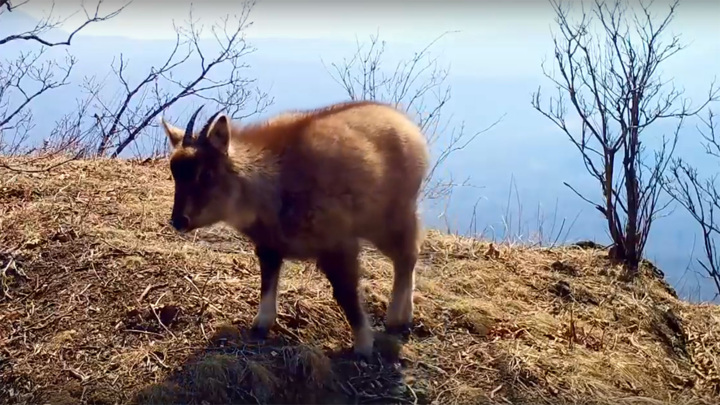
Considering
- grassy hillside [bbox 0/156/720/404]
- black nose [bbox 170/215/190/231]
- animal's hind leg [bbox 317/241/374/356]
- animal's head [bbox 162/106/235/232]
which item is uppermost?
animal's head [bbox 162/106/235/232]

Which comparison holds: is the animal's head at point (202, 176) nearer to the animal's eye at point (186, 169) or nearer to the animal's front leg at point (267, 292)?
the animal's eye at point (186, 169)

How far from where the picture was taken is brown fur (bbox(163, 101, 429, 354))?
4.32 meters

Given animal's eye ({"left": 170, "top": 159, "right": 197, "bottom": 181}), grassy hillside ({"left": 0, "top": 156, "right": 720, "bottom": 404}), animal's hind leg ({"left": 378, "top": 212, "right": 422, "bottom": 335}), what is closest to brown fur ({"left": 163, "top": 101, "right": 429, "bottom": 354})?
animal's eye ({"left": 170, "top": 159, "right": 197, "bottom": 181})

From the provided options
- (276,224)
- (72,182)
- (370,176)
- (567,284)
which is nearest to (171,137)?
(276,224)

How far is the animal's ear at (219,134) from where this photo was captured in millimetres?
4316

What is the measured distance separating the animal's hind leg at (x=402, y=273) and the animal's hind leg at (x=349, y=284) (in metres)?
0.41

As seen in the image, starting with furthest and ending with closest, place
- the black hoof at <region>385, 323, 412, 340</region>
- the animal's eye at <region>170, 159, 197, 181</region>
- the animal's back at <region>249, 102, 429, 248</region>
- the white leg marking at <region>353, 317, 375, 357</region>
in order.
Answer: the black hoof at <region>385, 323, 412, 340</region> < the white leg marking at <region>353, 317, 375, 357</region> < the animal's back at <region>249, 102, 429, 248</region> < the animal's eye at <region>170, 159, 197, 181</region>

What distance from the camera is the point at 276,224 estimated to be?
14.5ft

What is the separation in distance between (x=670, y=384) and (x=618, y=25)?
343 cm

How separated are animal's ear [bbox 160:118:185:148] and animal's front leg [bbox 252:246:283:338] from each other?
75 cm

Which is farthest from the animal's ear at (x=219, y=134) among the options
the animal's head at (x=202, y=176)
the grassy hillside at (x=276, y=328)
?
the grassy hillside at (x=276, y=328)

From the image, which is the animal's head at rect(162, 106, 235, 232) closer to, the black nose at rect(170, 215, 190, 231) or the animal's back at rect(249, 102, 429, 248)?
the black nose at rect(170, 215, 190, 231)

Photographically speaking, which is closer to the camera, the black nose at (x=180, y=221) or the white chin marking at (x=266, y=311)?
the black nose at (x=180, y=221)

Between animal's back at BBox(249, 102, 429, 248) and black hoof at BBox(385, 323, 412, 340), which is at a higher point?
animal's back at BBox(249, 102, 429, 248)
